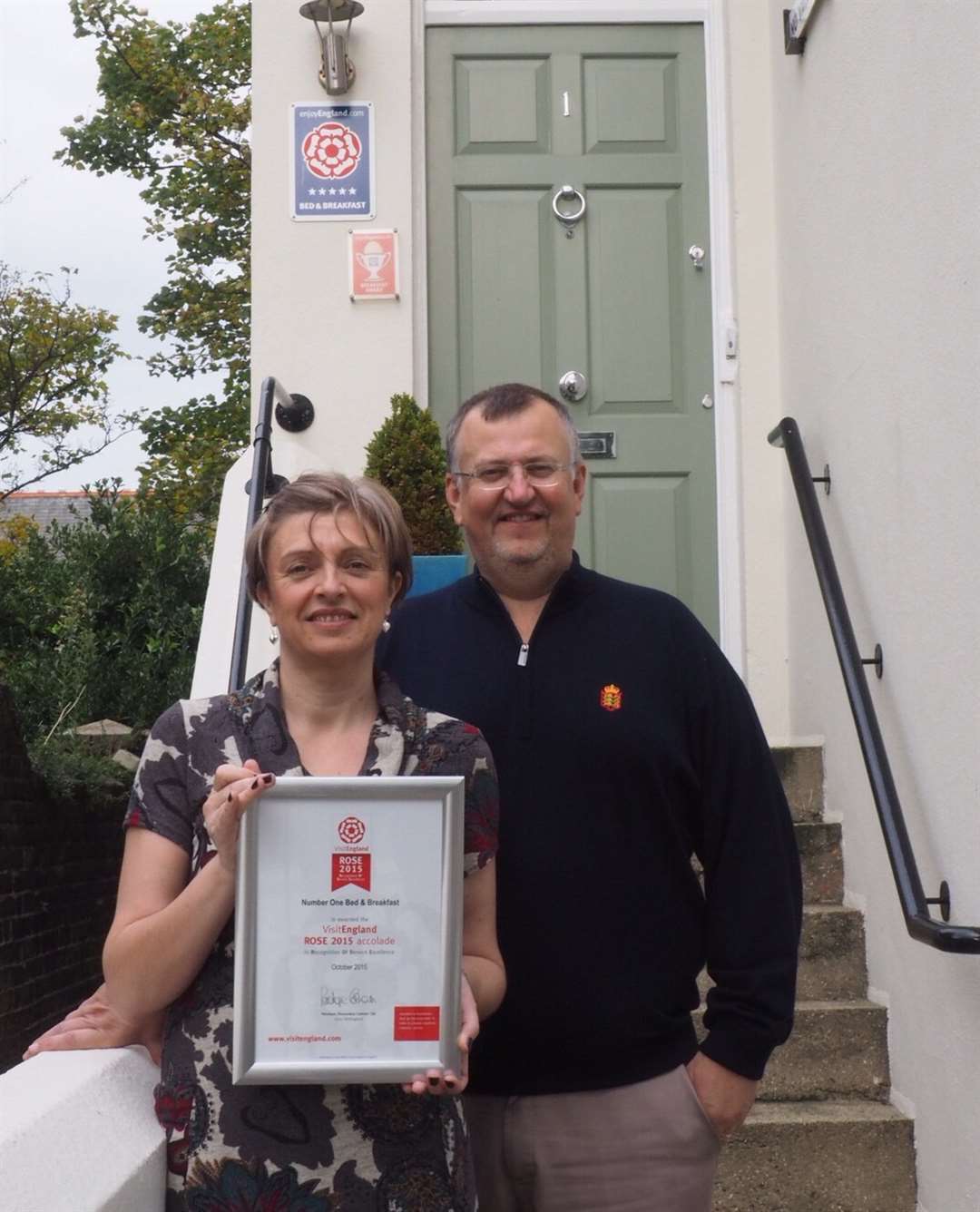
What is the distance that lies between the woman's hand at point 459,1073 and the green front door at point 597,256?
12.1ft

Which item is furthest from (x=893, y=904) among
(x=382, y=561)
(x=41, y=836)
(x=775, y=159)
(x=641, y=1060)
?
(x=41, y=836)

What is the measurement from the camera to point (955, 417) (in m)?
3.06

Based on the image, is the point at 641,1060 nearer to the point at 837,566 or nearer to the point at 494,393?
the point at 494,393

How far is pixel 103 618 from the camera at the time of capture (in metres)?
8.65

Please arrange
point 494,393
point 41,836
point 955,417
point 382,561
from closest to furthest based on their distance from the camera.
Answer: point 382,561, point 494,393, point 955,417, point 41,836

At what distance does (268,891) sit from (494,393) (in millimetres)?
909

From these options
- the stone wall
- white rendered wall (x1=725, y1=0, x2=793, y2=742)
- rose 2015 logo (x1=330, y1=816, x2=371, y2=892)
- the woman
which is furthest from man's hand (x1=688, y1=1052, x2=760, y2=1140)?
the stone wall

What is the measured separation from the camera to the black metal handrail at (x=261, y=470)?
3717 millimetres

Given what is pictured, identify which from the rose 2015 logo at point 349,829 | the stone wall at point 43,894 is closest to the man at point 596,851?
the rose 2015 logo at point 349,829

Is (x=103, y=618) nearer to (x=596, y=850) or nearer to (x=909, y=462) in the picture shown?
(x=909, y=462)

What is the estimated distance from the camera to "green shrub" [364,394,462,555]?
4590 millimetres

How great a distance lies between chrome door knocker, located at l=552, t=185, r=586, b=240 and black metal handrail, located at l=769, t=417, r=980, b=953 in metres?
1.39

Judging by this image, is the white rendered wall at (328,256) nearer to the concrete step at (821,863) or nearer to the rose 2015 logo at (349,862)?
the concrete step at (821,863)

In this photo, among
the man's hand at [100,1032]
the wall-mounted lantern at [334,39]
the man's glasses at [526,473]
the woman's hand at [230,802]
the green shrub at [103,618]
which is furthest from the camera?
the green shrub at [103,618]
